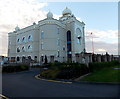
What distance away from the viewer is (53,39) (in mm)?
46500

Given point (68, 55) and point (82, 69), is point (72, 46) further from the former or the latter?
point (82, 69)

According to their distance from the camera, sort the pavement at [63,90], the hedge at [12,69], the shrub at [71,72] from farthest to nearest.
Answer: the hedge at [12,69]
the shrub at [71,72]
the pavement at [63,90]

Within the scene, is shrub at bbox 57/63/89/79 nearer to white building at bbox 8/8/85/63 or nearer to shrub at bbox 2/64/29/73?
shrub at bbox 2/64/29/73

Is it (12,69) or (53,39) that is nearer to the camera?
(12,69)

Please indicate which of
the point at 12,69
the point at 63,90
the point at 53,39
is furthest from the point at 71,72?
the point at 53,39

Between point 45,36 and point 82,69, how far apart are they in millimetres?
34213

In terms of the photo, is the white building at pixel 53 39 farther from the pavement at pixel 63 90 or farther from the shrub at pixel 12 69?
the pavement at pixel 63 90

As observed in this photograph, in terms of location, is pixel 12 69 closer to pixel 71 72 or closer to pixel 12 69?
pixel 12 69

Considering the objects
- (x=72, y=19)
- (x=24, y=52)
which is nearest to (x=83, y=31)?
(x=72, y=19)

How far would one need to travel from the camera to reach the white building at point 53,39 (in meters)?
46.2

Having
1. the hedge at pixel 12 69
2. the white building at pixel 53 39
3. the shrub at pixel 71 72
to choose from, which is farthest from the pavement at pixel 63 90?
the white building at pixel 53 39

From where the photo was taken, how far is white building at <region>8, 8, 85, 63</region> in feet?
151

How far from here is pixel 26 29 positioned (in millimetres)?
56219

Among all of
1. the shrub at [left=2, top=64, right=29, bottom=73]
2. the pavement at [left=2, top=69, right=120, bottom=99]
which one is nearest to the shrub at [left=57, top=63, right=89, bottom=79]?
the pavement at [left=2, top=69, right=120, bottom=99]
